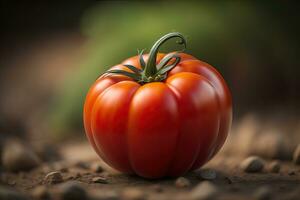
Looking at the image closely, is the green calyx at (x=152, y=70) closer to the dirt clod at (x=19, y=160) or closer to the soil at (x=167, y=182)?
the soil at (x=167, y=182)

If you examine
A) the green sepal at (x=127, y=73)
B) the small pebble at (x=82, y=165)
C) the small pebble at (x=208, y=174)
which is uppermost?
the green sepal at (x=127, y=73)

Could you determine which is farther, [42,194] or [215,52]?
[215,52]

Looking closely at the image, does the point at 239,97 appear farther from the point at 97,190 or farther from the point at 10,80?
the point at 10,80

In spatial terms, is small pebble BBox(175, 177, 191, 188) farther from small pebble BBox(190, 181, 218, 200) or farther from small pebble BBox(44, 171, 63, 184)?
small pebble BBox(44, 171, 63, 184)

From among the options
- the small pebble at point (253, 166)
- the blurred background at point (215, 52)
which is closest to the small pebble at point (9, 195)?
the small pebble at point (253, 166)

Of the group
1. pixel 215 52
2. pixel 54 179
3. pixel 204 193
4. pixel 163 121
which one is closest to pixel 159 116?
pixel 163 121

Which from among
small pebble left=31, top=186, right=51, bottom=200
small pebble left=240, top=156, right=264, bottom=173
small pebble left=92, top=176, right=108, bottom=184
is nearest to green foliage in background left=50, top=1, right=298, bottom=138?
small pebble left=240, top=156, right=264, bottom=173

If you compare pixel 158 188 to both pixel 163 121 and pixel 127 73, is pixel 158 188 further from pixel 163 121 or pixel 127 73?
pixel 127 73
